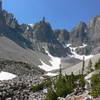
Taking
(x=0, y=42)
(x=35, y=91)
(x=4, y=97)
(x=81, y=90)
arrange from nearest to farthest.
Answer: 1. (x=81, y=90)
2. (x=4, y=97)
3. (x=35, y=91)
4. (x=0, y=42)

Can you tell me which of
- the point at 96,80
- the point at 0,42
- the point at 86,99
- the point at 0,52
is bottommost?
the point at 86,99

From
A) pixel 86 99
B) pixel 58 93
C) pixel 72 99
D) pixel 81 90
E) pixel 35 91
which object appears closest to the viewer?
pixel 86 99

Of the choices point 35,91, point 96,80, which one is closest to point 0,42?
point 35,91

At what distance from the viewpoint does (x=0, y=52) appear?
157 metres

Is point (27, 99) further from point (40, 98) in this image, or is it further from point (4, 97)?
point (4, 97)

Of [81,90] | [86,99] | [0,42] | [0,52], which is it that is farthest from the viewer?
[0,42]

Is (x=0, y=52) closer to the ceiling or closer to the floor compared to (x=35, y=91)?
closer to the ceiling

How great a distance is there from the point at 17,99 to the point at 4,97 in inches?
142

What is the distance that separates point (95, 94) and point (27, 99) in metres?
13.4

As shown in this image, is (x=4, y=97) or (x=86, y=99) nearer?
Answer: (x=86, y=99)

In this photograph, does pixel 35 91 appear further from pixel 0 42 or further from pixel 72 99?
pixel 0 42

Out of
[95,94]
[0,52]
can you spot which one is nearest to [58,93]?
[95,94]

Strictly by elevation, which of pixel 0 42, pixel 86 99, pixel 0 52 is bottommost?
pixel 86 99

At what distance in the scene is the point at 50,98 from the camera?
28.2 meters
